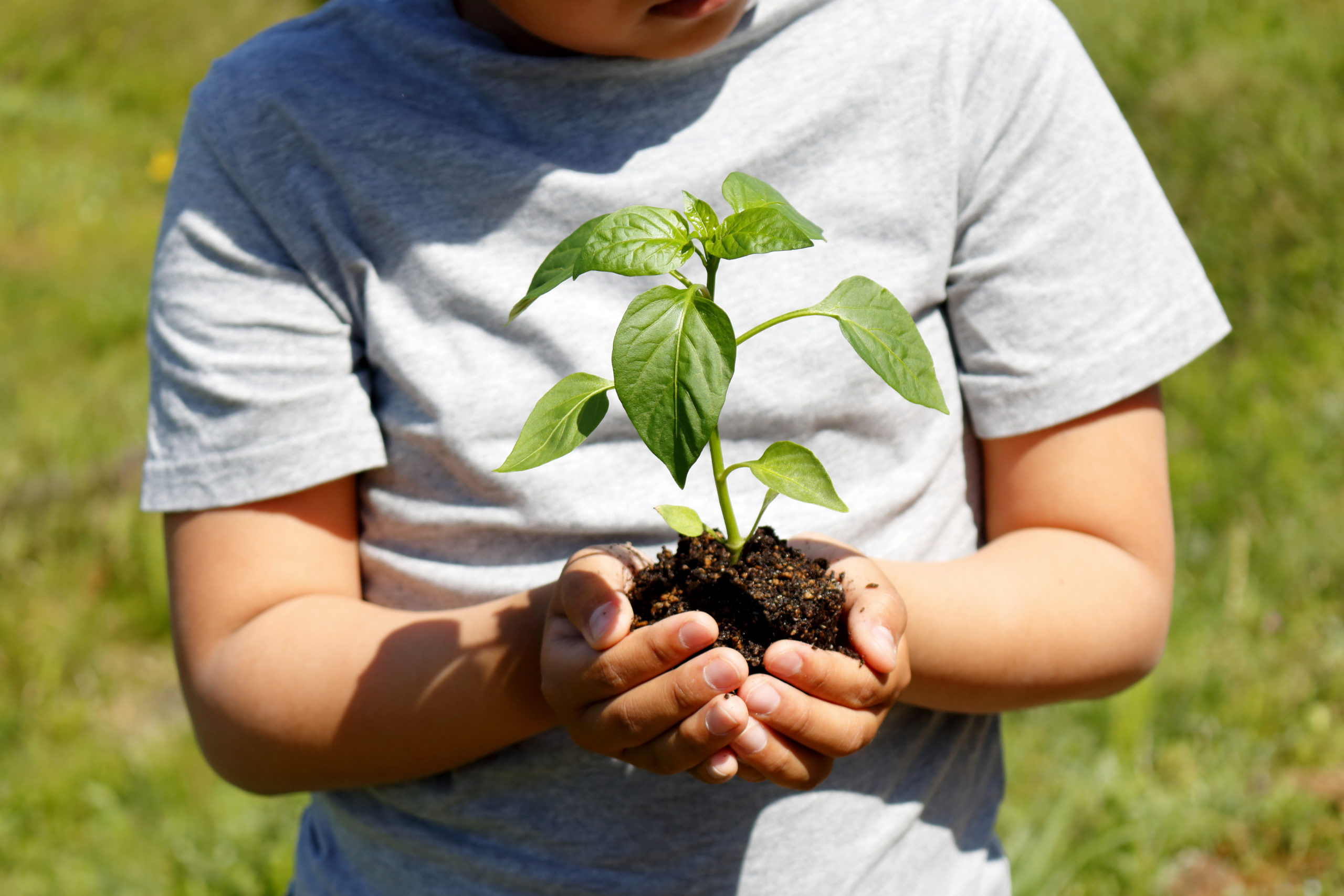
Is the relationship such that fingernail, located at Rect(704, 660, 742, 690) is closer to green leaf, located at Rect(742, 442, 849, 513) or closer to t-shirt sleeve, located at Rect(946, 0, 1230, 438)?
green leaf, located at Rect(742, 442, 849, 513)

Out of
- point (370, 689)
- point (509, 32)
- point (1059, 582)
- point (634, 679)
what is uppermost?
point (509, 32)

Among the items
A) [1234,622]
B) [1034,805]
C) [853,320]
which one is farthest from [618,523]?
[1234,622]

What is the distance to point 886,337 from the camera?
0.91 m

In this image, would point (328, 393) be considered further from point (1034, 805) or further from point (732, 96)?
point (1034, 805)

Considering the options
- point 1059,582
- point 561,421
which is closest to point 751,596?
point 561,421

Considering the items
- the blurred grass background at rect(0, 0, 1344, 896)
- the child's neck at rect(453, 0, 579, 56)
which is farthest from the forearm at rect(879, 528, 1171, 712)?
the blurred grass background at rect(0, 0, 1344, 896)

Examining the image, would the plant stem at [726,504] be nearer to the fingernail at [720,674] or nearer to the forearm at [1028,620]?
the fingernail at [720,674]

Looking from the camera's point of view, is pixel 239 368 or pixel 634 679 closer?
pixel 634 679

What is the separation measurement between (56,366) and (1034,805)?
4.25 meters

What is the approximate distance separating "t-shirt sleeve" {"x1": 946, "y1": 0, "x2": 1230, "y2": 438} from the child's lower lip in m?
0.36

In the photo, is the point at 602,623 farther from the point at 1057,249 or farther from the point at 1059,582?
the point at 1057,249

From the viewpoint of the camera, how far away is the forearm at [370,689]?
4.14ft

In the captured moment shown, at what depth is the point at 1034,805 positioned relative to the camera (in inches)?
95.3

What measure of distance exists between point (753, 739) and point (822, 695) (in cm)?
8
